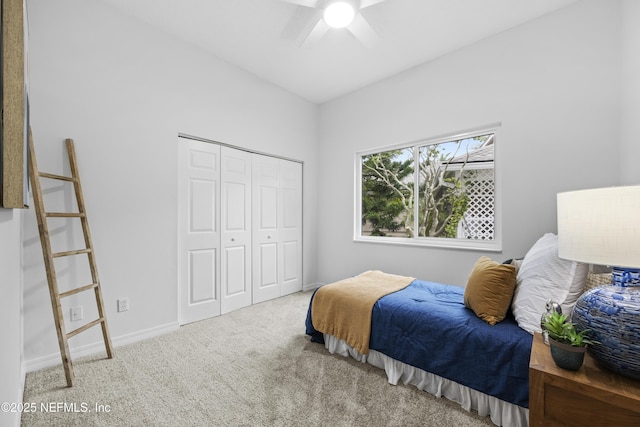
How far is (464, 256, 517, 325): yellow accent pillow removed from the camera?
1694 millimetres

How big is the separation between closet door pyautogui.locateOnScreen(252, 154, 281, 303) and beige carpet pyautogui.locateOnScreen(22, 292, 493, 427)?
1202 mm

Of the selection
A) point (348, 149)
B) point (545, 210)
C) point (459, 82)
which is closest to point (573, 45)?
point (459, 82)

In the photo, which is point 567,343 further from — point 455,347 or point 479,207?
point 479,207

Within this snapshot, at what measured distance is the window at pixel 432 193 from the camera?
9.74ft

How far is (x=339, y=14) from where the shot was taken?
7.03 ft

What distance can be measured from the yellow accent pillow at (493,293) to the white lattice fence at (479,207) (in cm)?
134

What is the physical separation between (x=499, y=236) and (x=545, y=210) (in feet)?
1.49

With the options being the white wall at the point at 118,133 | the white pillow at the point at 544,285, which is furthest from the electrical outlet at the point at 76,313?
the white pillow at the point at 544,285

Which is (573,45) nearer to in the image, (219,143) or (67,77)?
(219,143)

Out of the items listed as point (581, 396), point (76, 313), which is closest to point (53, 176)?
point (76, 313)

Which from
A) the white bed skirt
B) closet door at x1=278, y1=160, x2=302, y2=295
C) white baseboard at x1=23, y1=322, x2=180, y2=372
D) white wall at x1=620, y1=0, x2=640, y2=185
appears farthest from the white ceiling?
white baseboard at x1=23, y1=322, x2=180, y2=372

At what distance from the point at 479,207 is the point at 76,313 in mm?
3825

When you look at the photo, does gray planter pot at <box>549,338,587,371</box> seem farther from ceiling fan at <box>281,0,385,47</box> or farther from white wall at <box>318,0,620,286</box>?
ceiling fan at <box>281,0,385,47</box>

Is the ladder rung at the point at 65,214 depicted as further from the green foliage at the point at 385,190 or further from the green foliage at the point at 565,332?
the green foliage at the point at 385,190
